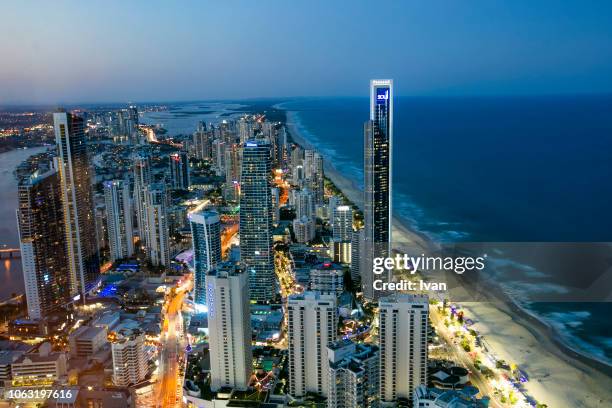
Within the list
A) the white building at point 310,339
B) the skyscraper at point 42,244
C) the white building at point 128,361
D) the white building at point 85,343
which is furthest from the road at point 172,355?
the skyscraper at point 42,244

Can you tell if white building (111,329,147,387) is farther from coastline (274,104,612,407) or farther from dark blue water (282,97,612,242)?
dark blue water (282,97,612,242)

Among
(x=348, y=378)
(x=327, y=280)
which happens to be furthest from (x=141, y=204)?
(x=348, y=378)

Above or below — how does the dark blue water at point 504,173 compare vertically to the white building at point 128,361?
above

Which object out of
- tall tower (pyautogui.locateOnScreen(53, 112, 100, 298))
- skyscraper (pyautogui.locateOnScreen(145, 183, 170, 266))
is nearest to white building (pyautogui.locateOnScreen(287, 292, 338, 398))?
Result: tall tower (pyautogui.locateOnScreen(53, 112, 100, 298))

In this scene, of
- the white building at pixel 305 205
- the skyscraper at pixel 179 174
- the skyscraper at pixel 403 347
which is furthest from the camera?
the skyscraper at pixel 179 174

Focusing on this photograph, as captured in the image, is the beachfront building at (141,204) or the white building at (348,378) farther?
the beachfront building at (141,204)

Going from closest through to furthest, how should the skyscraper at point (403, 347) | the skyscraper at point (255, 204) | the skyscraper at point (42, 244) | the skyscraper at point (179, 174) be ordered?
1. the skyscraper at point (403, 347)
2. the skyscraper at point (42, 244)
3. the skyscraper at point (255, 204)
4. the skyscraper at point (179, 174)

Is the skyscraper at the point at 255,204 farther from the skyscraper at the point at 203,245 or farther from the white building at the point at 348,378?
the white building at the point at 348,378

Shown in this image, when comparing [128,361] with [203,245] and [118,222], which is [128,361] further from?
[118,222]
